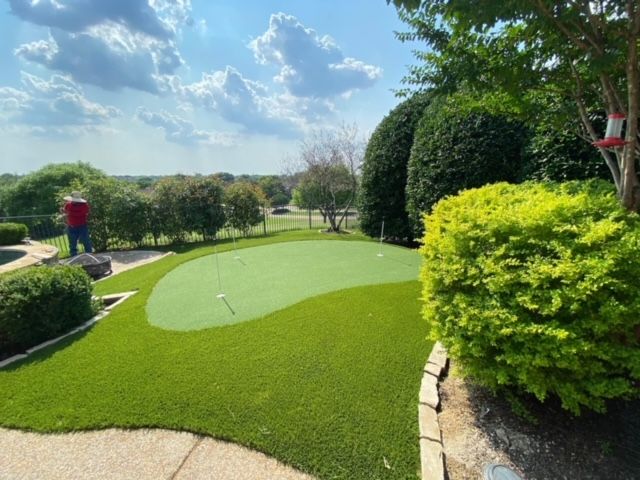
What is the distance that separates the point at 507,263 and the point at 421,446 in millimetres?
1351

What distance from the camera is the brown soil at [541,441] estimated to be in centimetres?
180

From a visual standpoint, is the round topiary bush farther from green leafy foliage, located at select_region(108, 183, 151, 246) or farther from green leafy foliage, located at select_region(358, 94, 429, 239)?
green leafy foliage, located at select_region(108, 183, 151, 246)

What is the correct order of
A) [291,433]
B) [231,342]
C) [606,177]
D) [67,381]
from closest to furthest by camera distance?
[291,433] → [67,381] → [231,342] → [606,177]

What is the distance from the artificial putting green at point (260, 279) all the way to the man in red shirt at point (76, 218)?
3.45 metres

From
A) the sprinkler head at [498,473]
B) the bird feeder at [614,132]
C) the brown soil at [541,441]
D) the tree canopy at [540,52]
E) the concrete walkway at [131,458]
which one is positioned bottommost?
the concrete walkway at [131,458]

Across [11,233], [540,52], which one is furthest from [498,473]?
[11,233]

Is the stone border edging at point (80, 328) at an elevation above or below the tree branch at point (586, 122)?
below

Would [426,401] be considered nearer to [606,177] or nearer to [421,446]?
[421,446]

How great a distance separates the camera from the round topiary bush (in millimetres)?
1712

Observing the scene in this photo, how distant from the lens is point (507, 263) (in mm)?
2029

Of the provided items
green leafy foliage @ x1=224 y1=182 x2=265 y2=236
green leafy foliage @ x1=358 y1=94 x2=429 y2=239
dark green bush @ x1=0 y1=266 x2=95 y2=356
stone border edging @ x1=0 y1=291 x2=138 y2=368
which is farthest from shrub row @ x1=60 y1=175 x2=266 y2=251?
dark green bush @ x1=0 y1=266 x2=95 y2=356

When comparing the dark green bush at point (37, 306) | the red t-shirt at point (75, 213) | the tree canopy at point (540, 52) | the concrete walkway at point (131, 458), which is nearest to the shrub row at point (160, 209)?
the red t-shirt at point (75, 213)

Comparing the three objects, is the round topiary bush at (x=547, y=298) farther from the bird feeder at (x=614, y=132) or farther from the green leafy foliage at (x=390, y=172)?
the green leafy foliage at (x=390, y=172)

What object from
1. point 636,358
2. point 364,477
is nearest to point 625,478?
point 636,358
